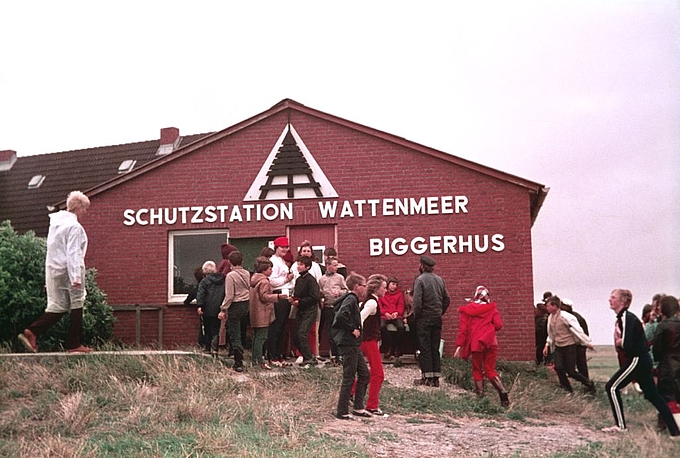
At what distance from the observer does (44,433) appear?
8.80 metres

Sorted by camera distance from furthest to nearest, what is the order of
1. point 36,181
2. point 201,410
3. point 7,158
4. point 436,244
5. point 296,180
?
point 7,158
point 36,181
point 296,180
point 436,244
point 201,410

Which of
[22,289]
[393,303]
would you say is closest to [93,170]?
[22,289]

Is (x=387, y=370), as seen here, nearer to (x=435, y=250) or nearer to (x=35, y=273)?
(x=435, y=250)

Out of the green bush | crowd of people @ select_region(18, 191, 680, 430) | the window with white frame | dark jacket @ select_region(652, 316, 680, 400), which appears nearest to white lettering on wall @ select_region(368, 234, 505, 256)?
crowd of people @ select_region(18, 191, 680, 430)

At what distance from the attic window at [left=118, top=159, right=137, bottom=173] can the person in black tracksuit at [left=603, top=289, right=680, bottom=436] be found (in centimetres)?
1892

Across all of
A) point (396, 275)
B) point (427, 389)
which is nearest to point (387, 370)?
point (427, 389)

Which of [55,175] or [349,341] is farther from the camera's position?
[55,175]

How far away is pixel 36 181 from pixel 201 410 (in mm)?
17978

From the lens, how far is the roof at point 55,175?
23.2 metres

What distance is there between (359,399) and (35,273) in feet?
23.2

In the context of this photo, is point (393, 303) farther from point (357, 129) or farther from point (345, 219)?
point (357, 129)

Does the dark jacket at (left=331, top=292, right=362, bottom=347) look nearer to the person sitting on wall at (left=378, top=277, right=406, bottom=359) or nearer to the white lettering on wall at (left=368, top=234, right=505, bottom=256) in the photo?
the person sitting on wall at (left=378, top=277, right=406, bottom=359)

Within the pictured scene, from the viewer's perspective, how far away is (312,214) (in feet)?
58.0

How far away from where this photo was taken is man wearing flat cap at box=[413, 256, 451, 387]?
13000 millimetres
